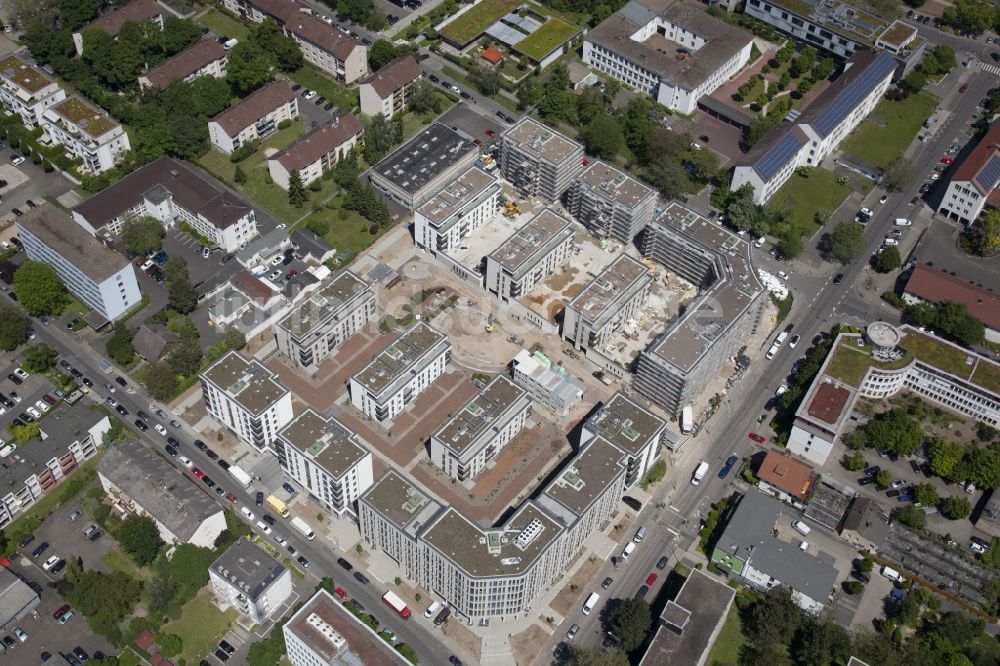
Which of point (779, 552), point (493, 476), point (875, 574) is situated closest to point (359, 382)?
point (493, 476)

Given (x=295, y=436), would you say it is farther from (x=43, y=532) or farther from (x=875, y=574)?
(x=875, y=574)

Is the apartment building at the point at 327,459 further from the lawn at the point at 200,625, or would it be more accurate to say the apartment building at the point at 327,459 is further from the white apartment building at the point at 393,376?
the lawn at the point at 200,625

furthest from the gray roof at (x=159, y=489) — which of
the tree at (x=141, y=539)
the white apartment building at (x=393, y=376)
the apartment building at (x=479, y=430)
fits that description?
the apartment building at (x=479, y=430)

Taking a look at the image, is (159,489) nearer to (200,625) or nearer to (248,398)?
(248,398)

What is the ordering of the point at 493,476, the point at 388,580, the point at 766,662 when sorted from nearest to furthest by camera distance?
1. the point at 766,662
2. the point at 388,580
3. the point at 493,476

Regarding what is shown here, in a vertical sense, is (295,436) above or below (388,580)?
above

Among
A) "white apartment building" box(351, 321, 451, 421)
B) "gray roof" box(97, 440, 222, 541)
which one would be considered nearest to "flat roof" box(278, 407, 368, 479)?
"white apartment building" box(351, 321, 451, 421)

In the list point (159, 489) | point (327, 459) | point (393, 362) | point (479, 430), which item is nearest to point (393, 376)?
point (393, 362)

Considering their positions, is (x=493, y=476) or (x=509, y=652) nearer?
(x=509, y=652)

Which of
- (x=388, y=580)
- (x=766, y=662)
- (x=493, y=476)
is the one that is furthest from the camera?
(x=493, y=476)
